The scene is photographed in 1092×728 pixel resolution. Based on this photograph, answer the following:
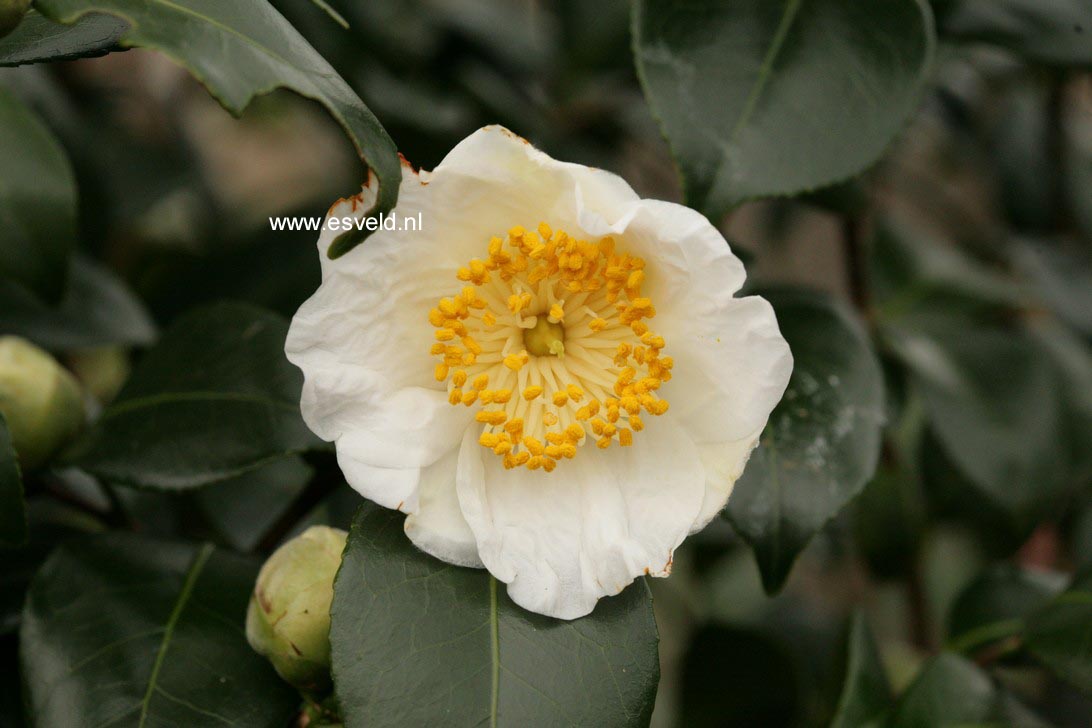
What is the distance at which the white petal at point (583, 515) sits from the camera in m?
0.62

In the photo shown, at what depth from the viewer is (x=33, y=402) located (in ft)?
2.57

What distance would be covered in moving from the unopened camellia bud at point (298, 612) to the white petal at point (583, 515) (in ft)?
0.33

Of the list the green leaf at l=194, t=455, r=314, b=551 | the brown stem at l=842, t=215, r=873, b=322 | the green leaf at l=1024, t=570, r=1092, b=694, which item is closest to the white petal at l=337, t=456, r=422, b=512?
the green leaf at l=194, t=455, r=314, b=551

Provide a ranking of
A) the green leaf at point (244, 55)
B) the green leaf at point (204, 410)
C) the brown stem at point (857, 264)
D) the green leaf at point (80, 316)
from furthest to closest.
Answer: the brown stem at point (857, 264) < the green leaf at point (80, 316) < the green leaf at point (204, 410) < the green leaf at point (244, 55)

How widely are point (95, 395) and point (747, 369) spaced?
1010 mm

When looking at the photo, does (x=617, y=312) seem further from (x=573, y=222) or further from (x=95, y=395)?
(x=95, y=395)

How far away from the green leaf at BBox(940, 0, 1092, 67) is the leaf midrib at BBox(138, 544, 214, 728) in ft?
2.87

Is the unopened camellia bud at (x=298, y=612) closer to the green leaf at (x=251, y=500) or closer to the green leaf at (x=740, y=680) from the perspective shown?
the green leaf at (x=251, y=500)

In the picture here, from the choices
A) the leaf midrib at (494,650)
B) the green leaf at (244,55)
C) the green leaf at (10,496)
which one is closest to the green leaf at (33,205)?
the green leaf at (10,496)

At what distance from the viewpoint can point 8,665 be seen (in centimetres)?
81

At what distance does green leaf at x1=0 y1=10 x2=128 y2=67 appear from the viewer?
0.58m

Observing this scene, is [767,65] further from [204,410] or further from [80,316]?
[80,316]

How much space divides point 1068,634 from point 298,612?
61 cm

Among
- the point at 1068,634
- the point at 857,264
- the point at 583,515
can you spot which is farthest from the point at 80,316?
the point at 1068,634
